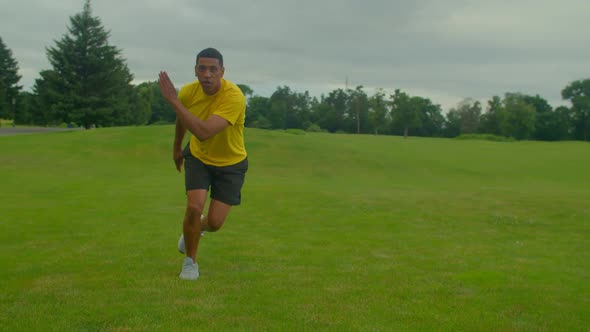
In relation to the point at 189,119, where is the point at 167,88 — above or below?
above

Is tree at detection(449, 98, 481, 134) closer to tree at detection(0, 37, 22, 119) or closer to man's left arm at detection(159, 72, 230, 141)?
tree at detection(0, 37, 22, 119)

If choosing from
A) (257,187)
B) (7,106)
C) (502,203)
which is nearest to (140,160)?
(257,187)

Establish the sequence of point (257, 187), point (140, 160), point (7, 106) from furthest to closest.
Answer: point (7, 106), point (140, 160), point (257, 187)

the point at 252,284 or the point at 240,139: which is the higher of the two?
the point at 240,139

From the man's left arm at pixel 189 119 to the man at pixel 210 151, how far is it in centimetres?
1

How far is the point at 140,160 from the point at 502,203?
19.4 meters

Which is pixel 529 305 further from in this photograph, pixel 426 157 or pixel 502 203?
pixel 426 157

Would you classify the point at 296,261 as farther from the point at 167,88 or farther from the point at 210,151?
the point at 167,88

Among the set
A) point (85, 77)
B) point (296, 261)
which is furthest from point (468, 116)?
point (296, 261)

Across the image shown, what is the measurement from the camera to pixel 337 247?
28.7 feet

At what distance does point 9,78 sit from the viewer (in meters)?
80.9

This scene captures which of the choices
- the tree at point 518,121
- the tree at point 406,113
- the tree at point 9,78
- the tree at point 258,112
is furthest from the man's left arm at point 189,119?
the tree at point 258,112

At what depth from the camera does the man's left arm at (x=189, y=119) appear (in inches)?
214

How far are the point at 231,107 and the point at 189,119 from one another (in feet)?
2.24
